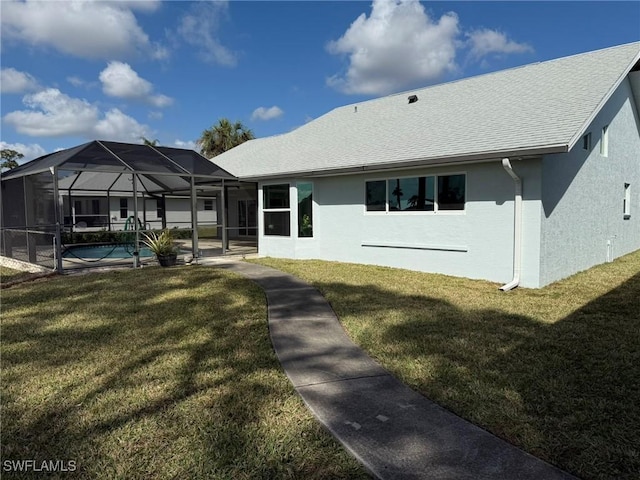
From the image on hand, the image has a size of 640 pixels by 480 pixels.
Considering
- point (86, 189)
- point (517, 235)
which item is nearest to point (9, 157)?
point (86, 189)

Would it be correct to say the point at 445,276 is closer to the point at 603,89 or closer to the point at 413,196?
the point at 413,196

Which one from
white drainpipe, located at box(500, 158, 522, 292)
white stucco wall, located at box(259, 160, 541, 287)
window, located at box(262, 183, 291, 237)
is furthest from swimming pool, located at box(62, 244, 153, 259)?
white drainpipe, located at box(500, 158, 522, 292)

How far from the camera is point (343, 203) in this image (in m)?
13.1

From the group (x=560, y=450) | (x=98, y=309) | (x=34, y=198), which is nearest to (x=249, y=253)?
(x=34, y=198)

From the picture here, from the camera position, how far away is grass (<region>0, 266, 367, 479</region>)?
9.73 feet

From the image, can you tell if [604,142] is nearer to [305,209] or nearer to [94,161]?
[305,209]

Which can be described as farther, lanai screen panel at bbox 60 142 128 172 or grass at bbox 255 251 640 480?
lanai screen panel at bbox 60 142 128 172

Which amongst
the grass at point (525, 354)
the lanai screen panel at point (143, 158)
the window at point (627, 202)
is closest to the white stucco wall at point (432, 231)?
A: the grass at point (525, 354)

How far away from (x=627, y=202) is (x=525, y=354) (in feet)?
42.9

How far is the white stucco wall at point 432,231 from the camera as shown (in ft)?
30.4

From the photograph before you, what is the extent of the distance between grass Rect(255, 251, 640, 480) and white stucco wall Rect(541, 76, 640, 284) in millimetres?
1144

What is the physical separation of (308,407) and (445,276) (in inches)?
296
